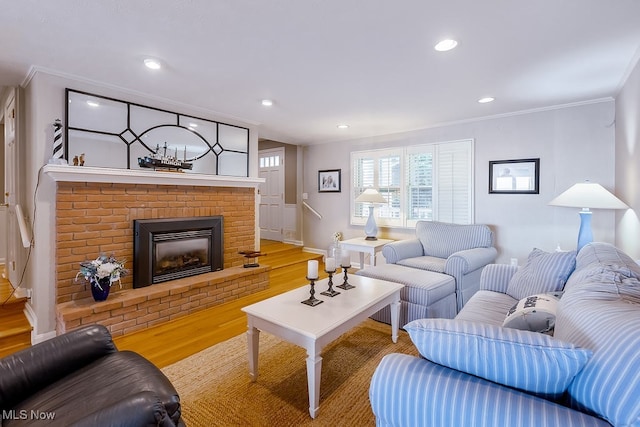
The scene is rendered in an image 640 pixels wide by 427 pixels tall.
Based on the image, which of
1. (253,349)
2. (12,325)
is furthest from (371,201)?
(12,325)

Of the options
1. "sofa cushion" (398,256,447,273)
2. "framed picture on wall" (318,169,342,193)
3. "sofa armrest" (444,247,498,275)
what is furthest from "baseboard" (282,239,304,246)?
"sofa armrest" (444,247,498,275)

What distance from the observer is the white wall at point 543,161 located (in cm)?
337

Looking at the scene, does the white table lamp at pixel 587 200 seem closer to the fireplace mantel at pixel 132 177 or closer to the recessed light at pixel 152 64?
the fireplace mantel at pixel 132 177

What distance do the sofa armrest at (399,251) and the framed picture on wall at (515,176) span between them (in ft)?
4.17

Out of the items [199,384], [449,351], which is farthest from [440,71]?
[199,384]

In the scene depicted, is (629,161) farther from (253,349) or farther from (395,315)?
(253,349)

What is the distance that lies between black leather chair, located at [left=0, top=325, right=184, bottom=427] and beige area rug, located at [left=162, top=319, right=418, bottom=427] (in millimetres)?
582

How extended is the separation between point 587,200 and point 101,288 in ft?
14.4

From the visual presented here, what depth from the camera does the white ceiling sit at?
69.3 inches

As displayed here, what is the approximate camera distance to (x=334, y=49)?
2.22 metres

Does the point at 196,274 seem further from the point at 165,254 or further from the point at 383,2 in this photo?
the point at 383,2

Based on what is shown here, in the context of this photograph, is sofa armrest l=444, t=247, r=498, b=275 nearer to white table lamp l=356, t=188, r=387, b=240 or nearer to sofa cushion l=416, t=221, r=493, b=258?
sofa cushion l=416, t=221, r=493, b=258

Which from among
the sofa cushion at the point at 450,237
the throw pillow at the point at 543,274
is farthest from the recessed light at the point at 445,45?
the sofa cushion at the point at 450,237

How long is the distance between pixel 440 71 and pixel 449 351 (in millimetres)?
2343
